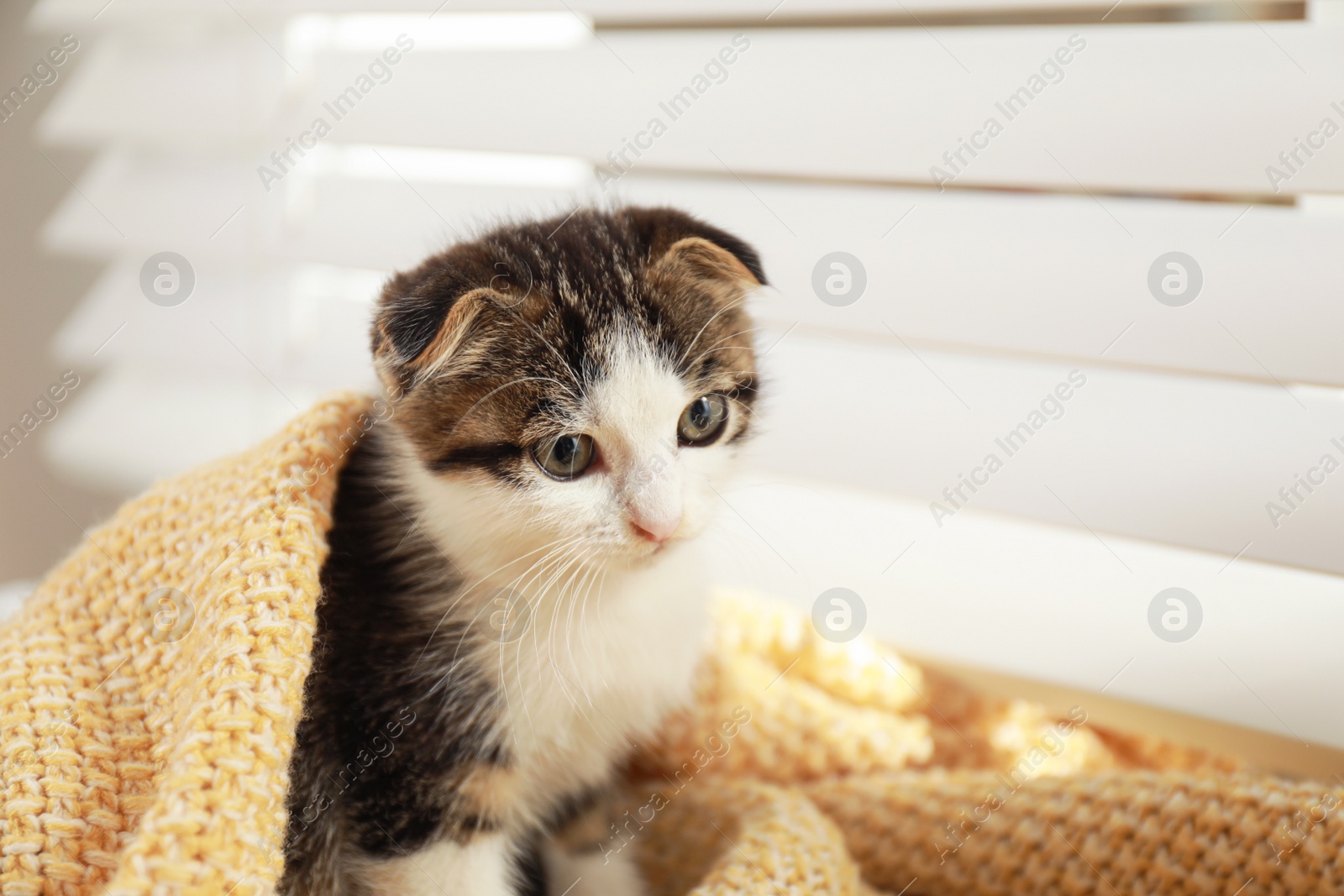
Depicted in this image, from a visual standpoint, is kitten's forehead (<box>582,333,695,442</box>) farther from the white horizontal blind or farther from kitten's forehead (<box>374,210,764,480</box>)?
the white horizontal blind

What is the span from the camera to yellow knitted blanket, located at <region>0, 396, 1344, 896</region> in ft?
2.57

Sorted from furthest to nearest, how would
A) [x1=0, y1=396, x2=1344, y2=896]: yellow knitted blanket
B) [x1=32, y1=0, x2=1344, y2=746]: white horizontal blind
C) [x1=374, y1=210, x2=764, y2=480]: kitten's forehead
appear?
[x1=32, y1=0, x2=1344, y2=746]: white horizontal blind → [x1=374, y1=210, x2=764, y2=480]: kitten's forehead → [x1=0, y1=396, x2=1344, y2=896]: yellow knitted blanket

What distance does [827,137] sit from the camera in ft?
4.19

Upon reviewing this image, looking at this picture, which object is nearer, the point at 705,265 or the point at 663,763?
the point at 705,265

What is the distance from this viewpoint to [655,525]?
859 millimetres

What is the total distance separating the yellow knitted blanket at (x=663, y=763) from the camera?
783 millimetres

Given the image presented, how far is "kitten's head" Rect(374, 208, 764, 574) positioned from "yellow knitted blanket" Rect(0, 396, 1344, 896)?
16cm

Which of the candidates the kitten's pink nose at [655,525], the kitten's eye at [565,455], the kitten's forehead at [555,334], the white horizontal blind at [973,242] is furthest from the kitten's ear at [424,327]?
the white horizontal blind at [973,242]

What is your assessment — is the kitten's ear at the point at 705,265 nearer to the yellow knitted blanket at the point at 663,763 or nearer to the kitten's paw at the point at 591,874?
the yellow knitted blanket at the point at 663,763

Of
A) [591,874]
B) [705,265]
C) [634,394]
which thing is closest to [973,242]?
[705,265]

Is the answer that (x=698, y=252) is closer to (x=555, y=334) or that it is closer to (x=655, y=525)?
(x=555, y=334)

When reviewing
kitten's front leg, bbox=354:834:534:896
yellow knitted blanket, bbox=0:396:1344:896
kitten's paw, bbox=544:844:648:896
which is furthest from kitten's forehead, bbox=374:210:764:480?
kitten's paw, bbox=544:844:648:896

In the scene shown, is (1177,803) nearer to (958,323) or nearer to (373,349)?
(958,323)

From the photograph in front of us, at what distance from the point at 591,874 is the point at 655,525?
1.67 feet
